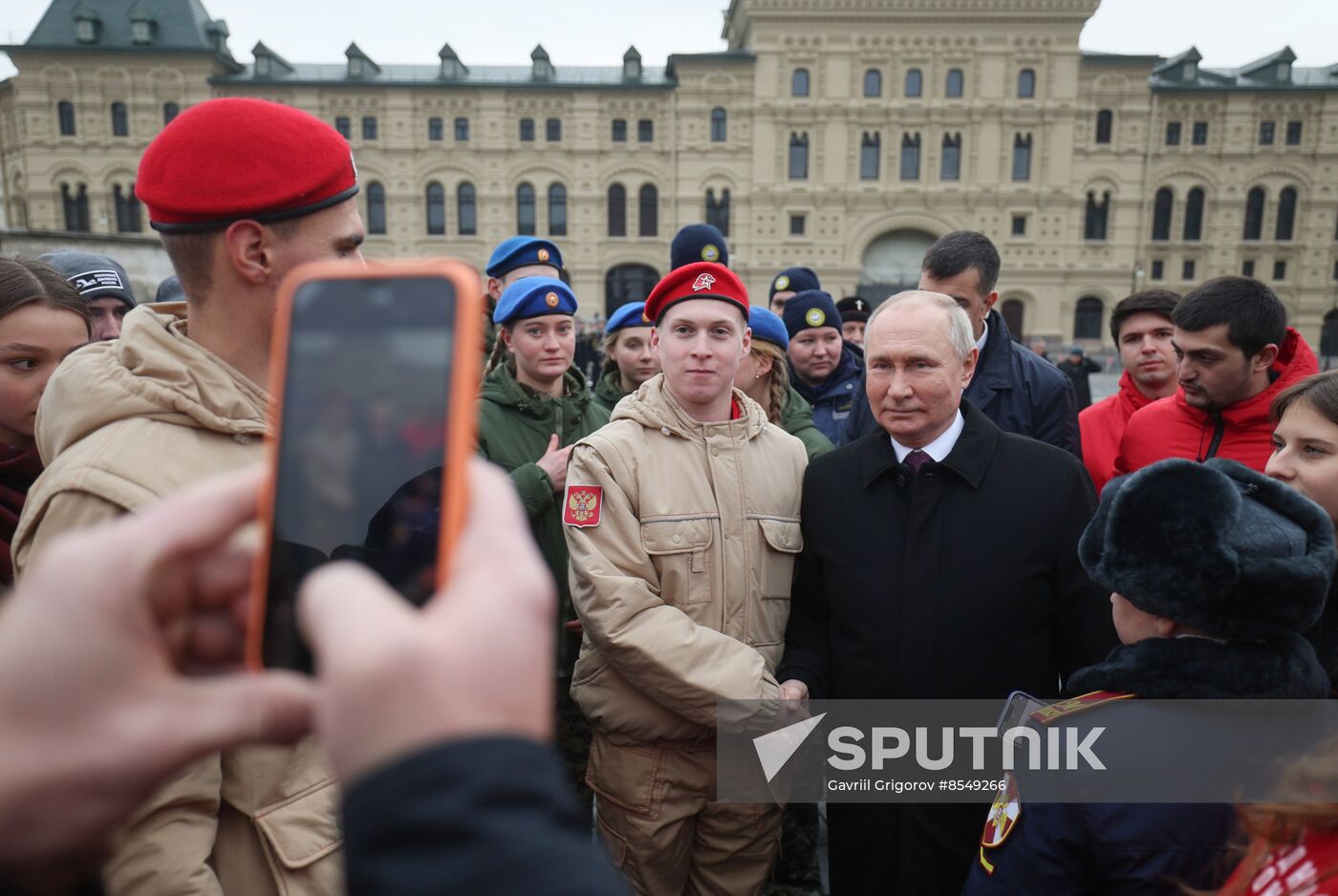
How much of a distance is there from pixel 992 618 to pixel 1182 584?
3.09 feet

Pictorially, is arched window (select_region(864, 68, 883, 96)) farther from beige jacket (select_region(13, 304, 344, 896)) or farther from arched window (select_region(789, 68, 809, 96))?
beige jacket (select_region(13, 304, 344, 896))

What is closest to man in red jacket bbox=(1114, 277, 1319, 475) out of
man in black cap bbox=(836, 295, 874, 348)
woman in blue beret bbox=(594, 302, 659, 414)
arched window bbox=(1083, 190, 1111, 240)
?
woman in blue beret bbox=(594, 302, 659, 414)

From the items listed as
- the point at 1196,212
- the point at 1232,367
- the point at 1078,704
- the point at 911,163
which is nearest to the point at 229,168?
the point at 1078,704

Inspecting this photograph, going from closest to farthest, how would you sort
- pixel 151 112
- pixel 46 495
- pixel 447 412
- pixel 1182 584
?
pixel 447 412, pixel 46 495, pixel 1182 584, pixel 151 112

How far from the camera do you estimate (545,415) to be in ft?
11.9

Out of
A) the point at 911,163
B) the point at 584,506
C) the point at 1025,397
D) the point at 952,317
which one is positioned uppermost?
the point at 911,163

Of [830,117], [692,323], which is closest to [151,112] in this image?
[830,117]

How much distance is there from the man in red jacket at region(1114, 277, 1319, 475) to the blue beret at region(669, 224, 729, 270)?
9.35 ft

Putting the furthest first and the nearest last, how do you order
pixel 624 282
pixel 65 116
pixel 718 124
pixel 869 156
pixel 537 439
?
pixel 624 282 → pixel 718 124 → pixel 869 156 → pixel 65 116 → pixel 537 439

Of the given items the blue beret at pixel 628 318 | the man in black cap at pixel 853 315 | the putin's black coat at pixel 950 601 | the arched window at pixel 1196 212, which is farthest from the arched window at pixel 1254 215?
the putin's black coat at pixel 950 601

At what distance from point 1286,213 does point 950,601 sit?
44.9 metres

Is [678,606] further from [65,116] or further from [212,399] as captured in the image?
[65,116]

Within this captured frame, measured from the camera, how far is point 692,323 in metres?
2.78

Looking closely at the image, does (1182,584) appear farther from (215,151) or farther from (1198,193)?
(1198,193)
